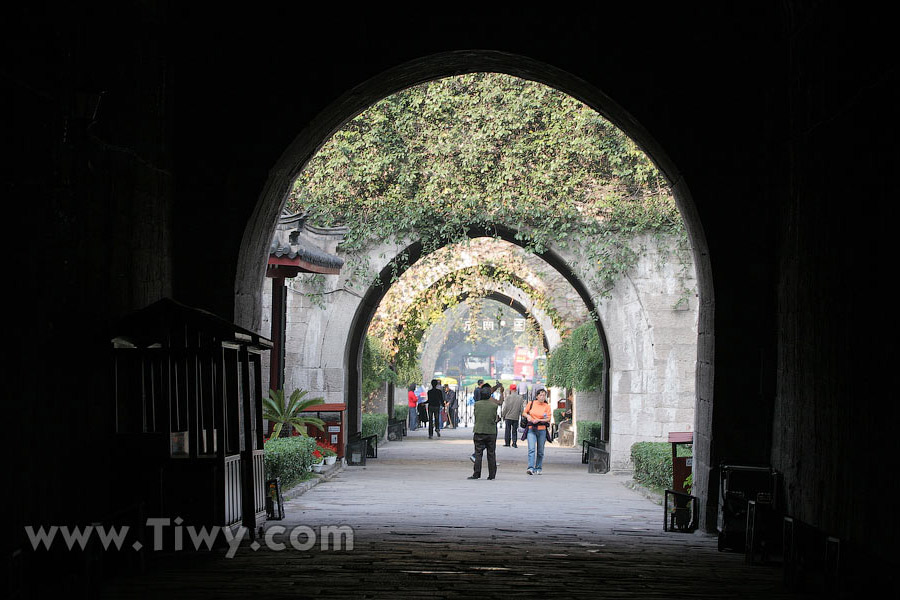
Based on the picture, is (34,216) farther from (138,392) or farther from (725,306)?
(725,306)

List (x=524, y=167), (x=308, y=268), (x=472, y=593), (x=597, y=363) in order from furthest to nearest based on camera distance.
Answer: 1. (x=597, y=363)
2. (x=524, y=167)
3. (x=308, y=268)
4. (x=472, y=593)

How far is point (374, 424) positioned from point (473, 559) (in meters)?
14.7

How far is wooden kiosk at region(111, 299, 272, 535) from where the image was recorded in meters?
5.91

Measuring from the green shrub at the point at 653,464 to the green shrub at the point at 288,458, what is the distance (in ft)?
13.3

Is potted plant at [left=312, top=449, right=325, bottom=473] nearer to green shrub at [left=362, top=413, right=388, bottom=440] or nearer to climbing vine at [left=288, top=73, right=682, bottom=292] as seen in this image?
climbing vine at [left=288, top=73, right=682, bottom=292]

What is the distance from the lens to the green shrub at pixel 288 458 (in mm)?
10719

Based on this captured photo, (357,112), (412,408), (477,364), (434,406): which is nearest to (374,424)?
(434,406)

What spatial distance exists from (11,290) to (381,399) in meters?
19.9

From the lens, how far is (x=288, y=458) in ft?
37.0

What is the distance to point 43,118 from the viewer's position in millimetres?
5020

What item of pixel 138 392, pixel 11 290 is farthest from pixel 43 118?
pixel 138 392

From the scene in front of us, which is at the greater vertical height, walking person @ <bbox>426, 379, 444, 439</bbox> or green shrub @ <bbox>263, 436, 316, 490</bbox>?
green shrub @ <bbox>263, 436, 316, 490</bbox>

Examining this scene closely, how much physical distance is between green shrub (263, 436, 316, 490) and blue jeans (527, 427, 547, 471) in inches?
142

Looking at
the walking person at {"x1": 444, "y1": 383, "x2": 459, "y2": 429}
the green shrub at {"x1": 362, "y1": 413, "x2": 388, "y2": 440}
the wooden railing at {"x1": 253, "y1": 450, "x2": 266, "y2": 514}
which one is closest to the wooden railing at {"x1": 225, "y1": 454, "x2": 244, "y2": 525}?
the wooden railing at {"x1": 253, "y1": 450, "x2": 266, "y2": 514}
